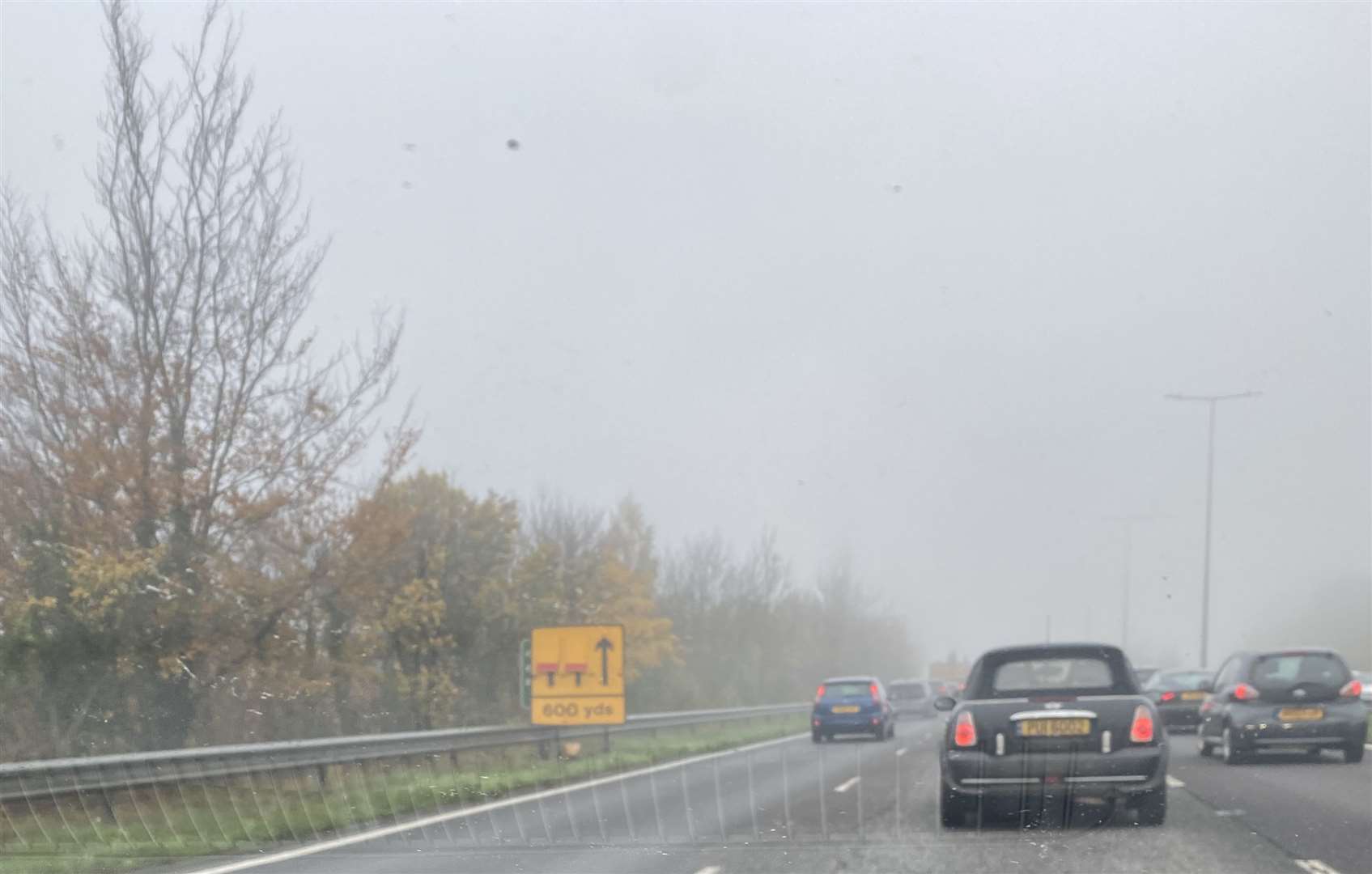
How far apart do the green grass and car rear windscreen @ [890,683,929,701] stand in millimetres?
32887

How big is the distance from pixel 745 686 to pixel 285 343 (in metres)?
49.6

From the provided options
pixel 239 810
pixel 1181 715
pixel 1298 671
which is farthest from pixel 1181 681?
pixel 239 810

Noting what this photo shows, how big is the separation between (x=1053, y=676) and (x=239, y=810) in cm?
760

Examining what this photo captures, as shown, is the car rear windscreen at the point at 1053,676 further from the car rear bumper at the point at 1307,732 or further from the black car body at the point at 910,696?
the black car body at the point at 910,696

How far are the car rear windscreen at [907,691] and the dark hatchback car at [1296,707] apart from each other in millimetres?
33737

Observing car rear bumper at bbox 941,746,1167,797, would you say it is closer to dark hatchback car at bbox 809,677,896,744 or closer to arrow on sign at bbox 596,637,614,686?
arrow on sign at bbox 596,637,614,686

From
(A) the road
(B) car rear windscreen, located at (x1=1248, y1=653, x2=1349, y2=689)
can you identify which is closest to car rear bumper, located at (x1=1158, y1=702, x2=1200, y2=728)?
(B) car rear windscreen, located at (x1=1248, y1=653, x2=1349, y2=689)

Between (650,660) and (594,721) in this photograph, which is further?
(650,660)

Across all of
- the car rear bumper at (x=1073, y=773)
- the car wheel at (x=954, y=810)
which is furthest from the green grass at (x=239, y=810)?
the car rear bumper at (x=1073, y=773)

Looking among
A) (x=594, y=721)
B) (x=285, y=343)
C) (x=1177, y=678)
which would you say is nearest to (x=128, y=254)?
(x=285, y=343)

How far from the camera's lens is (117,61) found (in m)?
23.2

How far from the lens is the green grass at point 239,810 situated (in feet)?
39.4

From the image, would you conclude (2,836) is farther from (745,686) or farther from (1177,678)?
(745,686)

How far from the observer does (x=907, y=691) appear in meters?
54.7
